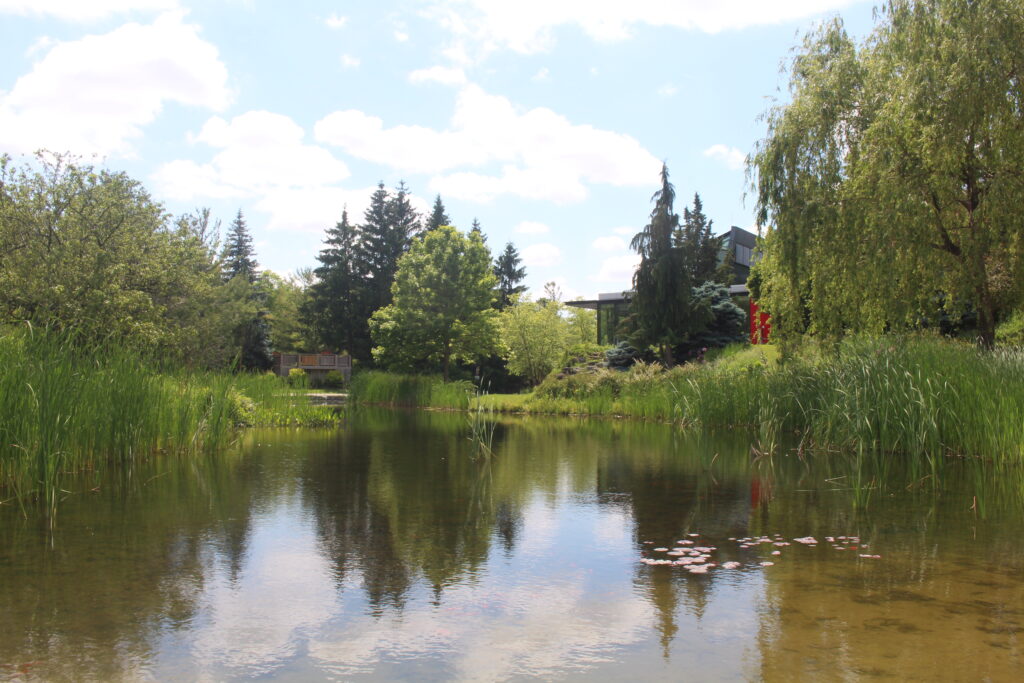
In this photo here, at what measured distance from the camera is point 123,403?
9453 mm

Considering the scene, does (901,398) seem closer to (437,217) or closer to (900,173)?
(900,173)

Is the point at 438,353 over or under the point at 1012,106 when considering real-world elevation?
under

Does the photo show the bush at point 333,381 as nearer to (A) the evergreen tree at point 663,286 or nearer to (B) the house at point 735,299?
(B) the house at point 735,299

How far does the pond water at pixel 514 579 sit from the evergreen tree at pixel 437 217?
42.8 metres

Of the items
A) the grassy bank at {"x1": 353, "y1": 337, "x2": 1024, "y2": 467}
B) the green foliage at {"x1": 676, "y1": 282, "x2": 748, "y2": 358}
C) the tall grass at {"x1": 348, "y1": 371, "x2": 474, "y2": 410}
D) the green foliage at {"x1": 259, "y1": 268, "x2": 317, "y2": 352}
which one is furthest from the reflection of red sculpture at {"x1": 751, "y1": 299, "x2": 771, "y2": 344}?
the green foliage at {"x1": 259, "y1": 268, "x2": 317, "y2": 352}

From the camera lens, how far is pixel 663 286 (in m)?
26.5

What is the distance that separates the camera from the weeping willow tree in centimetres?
1196

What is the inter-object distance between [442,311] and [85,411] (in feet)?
80.4

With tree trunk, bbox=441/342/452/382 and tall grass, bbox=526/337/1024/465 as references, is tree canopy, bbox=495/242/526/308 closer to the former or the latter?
tree trunk, bbox=441/342/452/382

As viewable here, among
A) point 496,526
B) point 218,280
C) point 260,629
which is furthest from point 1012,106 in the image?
point 218,280

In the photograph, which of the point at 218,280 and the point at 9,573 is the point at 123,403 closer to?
the point at 9,573

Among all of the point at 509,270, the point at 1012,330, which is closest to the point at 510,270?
the point at 509,270

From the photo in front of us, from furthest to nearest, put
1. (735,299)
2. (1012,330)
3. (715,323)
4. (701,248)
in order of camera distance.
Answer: (701,248) < (735,299) < (715,323) < (1012,330)

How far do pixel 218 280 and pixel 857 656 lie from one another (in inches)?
1153
